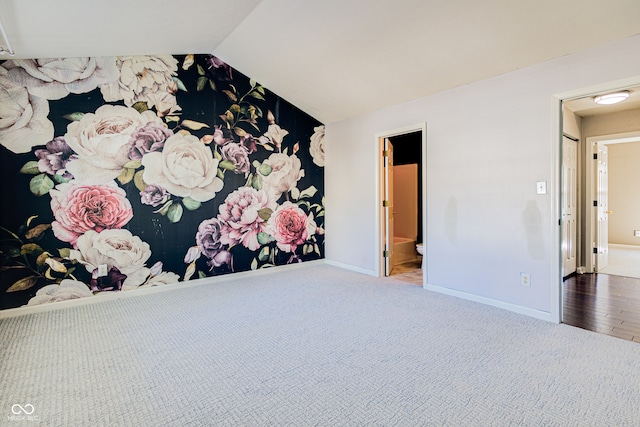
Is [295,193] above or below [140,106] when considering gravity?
below

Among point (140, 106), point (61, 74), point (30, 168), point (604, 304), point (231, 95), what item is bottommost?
point (604, 304)

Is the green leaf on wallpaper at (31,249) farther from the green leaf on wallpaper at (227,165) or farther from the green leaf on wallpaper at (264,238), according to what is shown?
the green leaf on wallpaper at (264,238)

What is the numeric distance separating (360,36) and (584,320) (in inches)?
129

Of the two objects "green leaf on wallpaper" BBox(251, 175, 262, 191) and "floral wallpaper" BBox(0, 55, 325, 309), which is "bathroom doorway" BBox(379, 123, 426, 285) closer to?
"floral wallpaper" BBox(0, 55, 325, 309)

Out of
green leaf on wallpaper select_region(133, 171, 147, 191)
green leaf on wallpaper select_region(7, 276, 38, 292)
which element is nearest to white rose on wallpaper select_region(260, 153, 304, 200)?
green leaf on wallpaper select_region(133, 171, 147, 191)

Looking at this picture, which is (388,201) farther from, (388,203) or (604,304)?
(604,304)

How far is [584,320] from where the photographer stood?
2.87m

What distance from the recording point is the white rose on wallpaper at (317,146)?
17.1 ft

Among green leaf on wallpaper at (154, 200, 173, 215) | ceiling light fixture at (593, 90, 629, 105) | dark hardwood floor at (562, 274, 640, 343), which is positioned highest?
ceiling light fixture at (593, 90, 629, 105)

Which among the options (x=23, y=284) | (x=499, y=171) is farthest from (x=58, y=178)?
(x=499, y=171)

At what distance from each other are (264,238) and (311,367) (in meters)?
2.81

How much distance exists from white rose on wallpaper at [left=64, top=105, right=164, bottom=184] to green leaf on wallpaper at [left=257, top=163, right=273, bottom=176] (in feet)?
5.08

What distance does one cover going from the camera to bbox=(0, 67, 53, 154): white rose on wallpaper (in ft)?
9.96

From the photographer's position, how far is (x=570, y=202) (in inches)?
181
